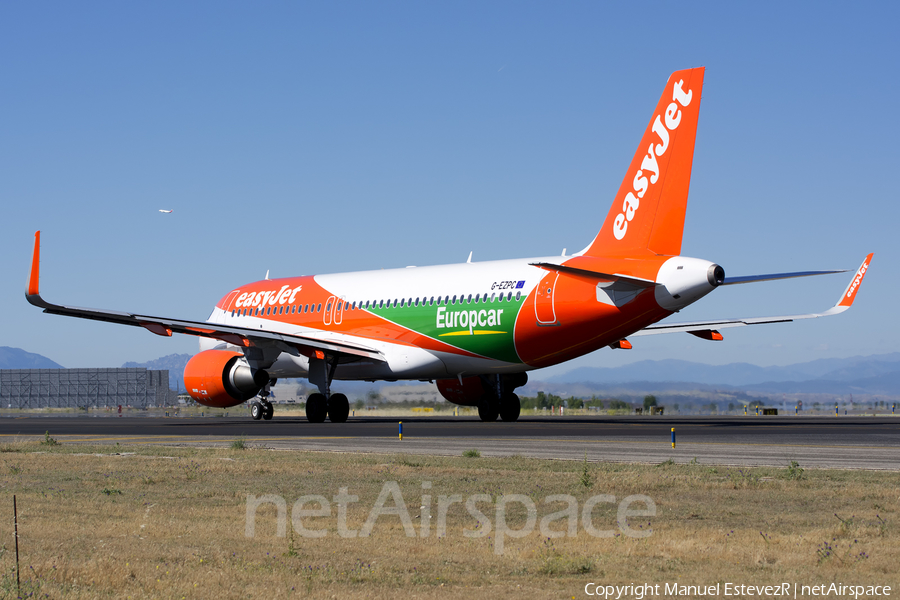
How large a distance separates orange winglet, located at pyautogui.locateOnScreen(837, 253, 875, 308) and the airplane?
2.0 inches

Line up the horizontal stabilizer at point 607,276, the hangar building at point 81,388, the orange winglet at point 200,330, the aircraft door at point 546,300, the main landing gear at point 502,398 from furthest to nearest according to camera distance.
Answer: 1. the hangar building at point 81,388
2. the main landing gear at point 502,398
3. the orange winglet at point 200,330
4. the aircraft door at point 546,300
5. the horizontal stabilizer at point 607,276

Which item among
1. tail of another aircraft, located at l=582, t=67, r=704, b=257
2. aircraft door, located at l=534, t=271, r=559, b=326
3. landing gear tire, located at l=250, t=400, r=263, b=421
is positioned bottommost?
landing gear tire, located at l=250, t=400, r=263, b=421

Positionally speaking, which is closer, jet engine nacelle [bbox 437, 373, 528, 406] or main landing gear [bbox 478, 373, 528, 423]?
main landing gear [bbox 478, 373, 528, 423]

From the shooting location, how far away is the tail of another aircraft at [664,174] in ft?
90.5

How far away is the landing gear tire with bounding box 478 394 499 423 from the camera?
3781 centimetres

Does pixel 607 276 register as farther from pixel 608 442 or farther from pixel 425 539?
pixel 425 539

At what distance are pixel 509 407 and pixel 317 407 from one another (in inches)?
279

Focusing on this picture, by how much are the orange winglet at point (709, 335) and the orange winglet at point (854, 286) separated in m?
4.47

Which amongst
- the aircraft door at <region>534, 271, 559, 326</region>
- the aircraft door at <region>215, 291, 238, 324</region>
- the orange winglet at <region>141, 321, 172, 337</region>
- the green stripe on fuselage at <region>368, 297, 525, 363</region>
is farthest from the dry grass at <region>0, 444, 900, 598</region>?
the aircraft door at <region>215, 291, 238, 324</region>

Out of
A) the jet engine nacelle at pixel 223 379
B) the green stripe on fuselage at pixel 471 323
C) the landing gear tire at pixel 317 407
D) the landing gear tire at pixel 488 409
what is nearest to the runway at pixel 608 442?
the green stripe on fuselage at pixel 471 323

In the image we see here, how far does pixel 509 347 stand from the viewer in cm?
3191

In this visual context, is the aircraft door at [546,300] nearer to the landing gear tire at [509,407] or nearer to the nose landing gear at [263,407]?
the landing gear tire at [509,407]

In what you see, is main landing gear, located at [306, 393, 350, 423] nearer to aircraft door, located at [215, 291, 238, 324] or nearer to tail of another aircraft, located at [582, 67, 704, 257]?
aircraft door, located at [215, 291, 238, 324]

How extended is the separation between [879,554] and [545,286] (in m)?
22.0
